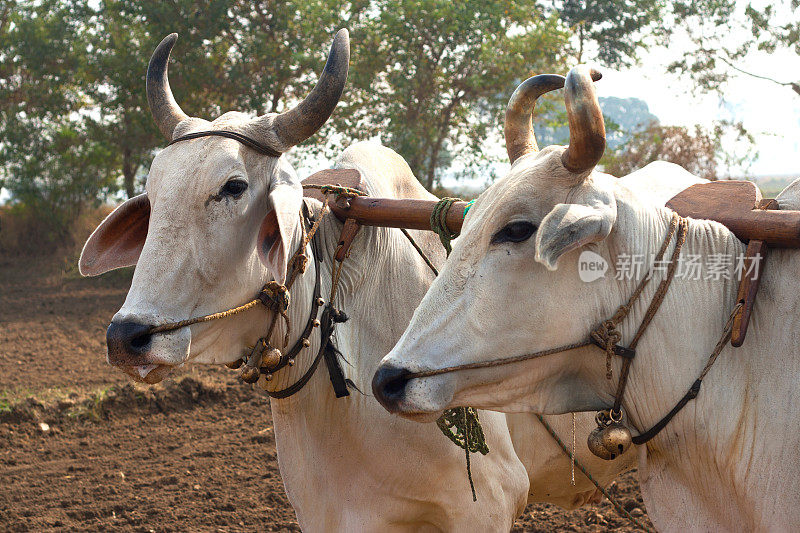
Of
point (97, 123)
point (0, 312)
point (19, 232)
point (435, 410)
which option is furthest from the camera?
point (19, 232)

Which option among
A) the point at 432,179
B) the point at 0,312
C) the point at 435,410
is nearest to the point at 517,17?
the point at 432,179

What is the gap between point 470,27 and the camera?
1041cm

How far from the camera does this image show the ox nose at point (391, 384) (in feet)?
6.04

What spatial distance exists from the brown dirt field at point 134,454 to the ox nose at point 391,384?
2820 millimetres

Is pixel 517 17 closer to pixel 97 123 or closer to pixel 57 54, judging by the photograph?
pixel 97 123

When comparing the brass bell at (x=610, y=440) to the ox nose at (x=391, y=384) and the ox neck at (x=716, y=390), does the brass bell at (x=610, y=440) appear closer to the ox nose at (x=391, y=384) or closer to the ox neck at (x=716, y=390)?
the ox neck at (x=716, y=390)

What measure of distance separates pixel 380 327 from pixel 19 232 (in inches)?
516

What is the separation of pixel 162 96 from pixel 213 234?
0.75 meters

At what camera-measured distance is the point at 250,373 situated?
Result: 2414 mm

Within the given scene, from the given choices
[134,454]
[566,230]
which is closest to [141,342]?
[566,230]

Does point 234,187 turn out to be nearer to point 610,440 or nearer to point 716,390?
point 610,440

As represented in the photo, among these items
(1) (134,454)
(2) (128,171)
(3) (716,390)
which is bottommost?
(1) (134,454)

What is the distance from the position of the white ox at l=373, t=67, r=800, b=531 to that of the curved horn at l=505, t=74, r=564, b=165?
373 mm

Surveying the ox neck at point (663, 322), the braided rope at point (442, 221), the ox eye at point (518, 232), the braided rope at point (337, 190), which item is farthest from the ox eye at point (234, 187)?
the ox neck at point (663, 322)
